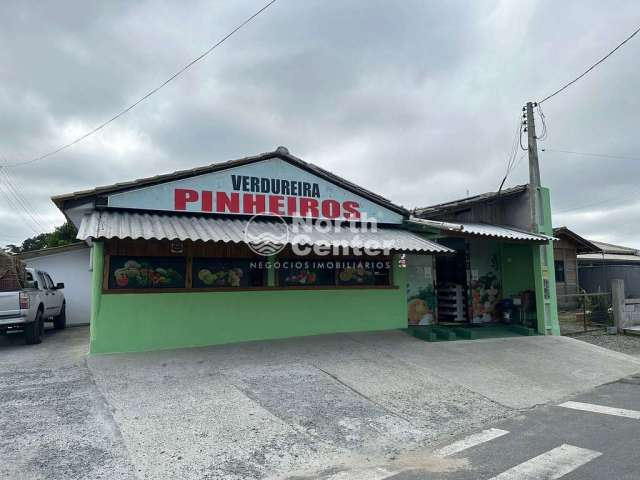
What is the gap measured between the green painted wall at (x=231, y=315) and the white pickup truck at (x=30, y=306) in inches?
97.1

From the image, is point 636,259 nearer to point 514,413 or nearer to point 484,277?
point 484,277

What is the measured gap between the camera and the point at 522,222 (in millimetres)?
13602

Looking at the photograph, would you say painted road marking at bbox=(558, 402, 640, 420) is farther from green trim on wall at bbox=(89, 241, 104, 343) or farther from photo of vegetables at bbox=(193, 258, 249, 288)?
green trim on wall at bbox=(89, 241, 104, 343)

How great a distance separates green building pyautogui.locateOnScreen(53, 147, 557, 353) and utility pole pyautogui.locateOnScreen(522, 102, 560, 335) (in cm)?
9

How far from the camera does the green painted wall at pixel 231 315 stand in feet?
29.4

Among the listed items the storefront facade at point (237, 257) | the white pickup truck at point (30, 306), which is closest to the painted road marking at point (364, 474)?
the storefront facade at point (237, 257)

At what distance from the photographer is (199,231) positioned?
9.02 meters

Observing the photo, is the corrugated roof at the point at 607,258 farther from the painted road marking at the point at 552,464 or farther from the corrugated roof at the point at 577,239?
the painted road marking at the point at 552,464

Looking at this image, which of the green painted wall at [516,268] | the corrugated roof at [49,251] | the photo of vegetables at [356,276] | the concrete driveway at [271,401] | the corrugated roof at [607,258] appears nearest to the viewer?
the concrete driveway at [271,401]

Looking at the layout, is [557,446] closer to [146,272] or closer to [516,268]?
[146,272]

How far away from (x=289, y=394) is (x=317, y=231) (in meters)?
4.54

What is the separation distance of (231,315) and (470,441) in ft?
19.7

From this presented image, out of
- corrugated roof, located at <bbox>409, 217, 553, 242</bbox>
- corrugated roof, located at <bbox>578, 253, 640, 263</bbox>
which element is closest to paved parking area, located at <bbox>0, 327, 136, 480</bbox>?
corrugated roof, located at <bbox>409, 217, 553, 242</bbox>

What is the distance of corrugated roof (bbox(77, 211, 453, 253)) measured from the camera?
8.27 metres
